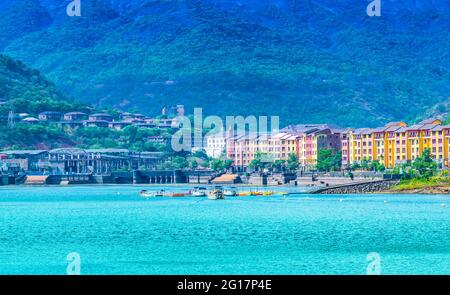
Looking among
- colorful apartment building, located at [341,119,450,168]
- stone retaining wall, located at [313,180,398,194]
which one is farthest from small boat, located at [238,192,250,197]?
colorful apartment building, located at [341,119,450,168]

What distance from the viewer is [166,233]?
49.4 m

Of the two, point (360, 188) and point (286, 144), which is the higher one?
point (286, 144)

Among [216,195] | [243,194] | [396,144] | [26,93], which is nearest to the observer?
[216,195]

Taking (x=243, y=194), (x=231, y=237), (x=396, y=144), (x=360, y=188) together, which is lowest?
(x=231, y=237)

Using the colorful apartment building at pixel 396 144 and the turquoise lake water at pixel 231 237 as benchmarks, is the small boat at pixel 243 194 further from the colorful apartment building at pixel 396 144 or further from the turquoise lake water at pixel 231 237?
the colorful apartment building at pixel 396 144

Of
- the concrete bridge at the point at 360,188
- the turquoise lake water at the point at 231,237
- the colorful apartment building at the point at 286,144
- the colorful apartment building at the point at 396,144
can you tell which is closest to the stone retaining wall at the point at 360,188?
the concrete bridge at the point at 360,188

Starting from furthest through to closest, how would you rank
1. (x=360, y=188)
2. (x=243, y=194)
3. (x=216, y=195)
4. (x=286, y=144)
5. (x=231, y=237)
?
(x=286, y=144), (x=243, y=194), (x=360, y=188), (x=216, y=195), (x=231, y=237)

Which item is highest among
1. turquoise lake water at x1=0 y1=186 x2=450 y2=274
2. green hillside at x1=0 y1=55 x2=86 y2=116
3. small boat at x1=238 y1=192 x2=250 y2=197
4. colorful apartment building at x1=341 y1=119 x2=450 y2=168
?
green hillside at x1=0 y1=55 x2=86 y2=116

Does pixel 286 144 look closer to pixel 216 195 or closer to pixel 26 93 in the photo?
pixel 26 93

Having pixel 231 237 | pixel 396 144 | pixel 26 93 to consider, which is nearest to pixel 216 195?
pixel 396 144

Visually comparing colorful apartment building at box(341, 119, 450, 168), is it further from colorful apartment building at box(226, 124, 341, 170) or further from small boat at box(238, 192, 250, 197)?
small boat at box(238, 192, 250, 197)

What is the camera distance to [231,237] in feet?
154

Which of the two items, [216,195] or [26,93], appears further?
[26,93]

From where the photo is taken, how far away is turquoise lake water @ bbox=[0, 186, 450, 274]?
37.5 m
